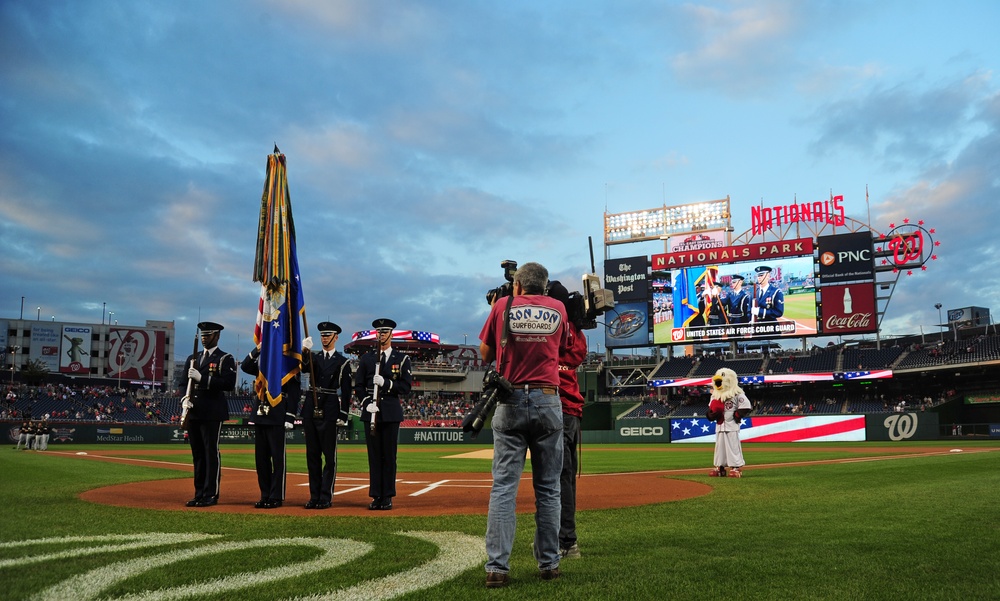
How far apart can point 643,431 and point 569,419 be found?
34.5 m

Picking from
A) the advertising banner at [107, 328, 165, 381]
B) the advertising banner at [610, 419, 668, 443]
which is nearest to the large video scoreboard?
the advertising banner at [610, 419, 668, 443]

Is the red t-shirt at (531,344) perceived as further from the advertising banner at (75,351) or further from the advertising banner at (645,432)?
the advertising banner at (75,351)

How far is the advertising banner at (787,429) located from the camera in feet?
115

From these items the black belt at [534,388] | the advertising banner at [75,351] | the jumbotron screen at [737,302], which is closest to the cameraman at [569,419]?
the black belt at [534,388]

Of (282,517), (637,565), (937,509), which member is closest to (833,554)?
(637,565)

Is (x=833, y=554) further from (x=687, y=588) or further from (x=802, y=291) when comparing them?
(x=802, y=291)

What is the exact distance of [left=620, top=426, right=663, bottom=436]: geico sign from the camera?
38.6 m

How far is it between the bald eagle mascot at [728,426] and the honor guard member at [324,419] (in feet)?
26.2

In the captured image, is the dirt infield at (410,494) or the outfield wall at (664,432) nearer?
the dirt infield at (410,494)

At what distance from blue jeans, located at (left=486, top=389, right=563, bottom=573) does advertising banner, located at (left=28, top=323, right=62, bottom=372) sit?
286ft

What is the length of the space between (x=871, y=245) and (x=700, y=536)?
160 feet

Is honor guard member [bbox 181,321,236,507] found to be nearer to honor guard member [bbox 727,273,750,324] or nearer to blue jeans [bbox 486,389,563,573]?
blue jeans [bbox 486,389,563,573]

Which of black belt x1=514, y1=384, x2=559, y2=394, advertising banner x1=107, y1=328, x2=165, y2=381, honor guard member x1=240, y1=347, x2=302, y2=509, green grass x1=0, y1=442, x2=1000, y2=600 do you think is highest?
advertising banner x1=107, y1=328, x2=165, y2=381

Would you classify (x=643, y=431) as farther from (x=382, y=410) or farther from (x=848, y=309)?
(x=382, y=410)
